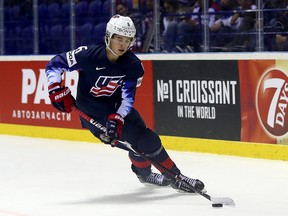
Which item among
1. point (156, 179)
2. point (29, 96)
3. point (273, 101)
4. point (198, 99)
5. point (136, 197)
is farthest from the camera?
point (29, 96)

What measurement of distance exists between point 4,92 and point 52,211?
572cm

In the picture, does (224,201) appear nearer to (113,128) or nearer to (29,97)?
(113,128)

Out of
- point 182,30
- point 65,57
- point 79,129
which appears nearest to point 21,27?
point 79,129

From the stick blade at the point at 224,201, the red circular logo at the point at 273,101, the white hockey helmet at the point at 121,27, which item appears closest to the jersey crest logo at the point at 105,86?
the white hockey helmet at the point at 121,27

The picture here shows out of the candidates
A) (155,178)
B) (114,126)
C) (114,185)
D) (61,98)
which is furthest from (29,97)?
(114,126)

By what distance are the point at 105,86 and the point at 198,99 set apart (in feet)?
9.01

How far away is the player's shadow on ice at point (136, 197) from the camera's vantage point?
6.63 meters

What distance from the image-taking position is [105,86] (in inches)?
265

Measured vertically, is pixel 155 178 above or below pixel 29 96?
below

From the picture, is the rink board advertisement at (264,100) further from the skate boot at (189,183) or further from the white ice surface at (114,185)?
the skate boot at (189,183)

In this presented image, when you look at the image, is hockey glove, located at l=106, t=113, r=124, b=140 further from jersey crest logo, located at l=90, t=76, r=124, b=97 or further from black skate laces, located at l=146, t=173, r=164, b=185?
black skate laces, located at l=146, t=173, r=164, b=185

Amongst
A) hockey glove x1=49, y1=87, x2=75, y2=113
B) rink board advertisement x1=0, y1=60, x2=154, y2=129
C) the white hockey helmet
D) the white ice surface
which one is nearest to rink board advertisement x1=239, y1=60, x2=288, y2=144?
the white ice surface

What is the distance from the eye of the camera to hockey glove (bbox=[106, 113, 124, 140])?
21.2 feet

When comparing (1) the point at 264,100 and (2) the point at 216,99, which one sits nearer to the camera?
(1) the point at 264,100
